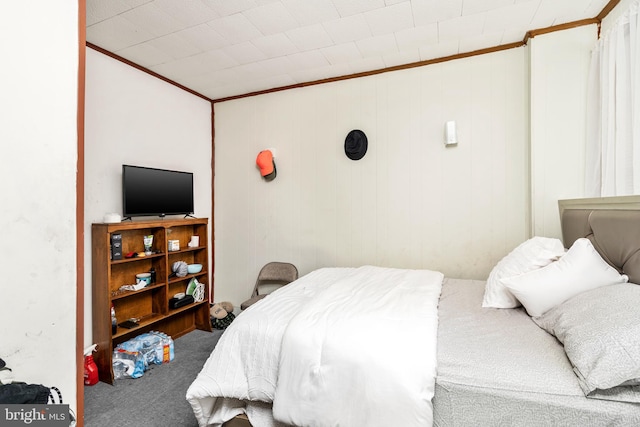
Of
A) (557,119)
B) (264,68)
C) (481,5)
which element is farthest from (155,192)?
(557,119)

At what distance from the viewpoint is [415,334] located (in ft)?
4.27

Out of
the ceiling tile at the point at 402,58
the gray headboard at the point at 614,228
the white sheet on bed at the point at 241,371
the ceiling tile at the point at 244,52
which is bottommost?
the white sheet on bed at the point at 241,371

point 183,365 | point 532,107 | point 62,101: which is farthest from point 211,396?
point 532,107

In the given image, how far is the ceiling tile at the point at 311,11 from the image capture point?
6.85ft

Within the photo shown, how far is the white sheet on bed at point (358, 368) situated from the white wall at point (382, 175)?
1.52 meters

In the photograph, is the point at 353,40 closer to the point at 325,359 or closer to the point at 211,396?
the point at 325,359

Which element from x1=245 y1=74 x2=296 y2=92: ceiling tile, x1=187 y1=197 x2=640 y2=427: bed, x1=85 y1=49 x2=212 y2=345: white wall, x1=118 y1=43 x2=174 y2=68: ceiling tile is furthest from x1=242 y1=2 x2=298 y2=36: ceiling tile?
x1=187 y1=197 x2=640 y2=427: bed

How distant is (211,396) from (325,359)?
2.17ft

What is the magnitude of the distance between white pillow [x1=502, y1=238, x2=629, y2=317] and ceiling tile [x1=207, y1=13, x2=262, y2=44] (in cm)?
252

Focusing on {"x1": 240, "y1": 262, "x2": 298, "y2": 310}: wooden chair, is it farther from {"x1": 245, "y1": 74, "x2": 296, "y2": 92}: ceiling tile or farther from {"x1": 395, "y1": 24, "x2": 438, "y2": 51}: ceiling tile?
{"x1": 395, "y1": 24, "x2": 438, "y2": 51}: ceiling tile

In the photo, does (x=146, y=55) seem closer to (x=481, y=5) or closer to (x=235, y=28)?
(x=235, y=28)

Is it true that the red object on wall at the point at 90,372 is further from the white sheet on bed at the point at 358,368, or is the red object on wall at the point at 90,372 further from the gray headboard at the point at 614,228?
the gray headboard at the point at 614,228

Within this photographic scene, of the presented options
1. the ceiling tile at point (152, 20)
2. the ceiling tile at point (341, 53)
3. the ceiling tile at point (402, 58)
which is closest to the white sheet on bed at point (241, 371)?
the ceiling tile at point (152, 20)

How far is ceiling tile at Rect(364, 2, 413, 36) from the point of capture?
7.07 feet
